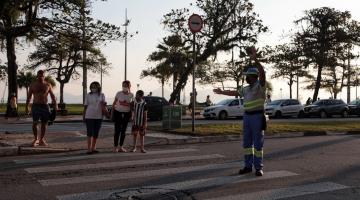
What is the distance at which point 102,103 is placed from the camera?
12.6 m

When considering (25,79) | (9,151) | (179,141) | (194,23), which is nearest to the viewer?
(9,151)

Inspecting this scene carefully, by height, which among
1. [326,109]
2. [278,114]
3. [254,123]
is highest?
[326,109]

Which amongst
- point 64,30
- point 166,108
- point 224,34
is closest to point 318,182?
point 166,108

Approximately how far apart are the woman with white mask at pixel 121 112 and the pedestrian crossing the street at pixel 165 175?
3.06ft

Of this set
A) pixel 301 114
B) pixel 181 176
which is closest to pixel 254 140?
pixel 181 176

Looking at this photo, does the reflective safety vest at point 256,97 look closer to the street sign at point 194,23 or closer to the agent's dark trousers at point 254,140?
the agent's dark trousers at point 254,140

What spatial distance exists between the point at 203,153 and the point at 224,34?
28.3m

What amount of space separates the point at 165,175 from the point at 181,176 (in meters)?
0.29

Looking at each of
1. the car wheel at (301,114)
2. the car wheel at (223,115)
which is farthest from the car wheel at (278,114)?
the car wheel at (223,115)

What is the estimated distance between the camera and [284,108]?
38562mm

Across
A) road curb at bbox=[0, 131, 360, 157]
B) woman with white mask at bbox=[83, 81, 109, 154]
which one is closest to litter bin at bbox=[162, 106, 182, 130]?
road curb at bbox=[0, 131, 360, 157]

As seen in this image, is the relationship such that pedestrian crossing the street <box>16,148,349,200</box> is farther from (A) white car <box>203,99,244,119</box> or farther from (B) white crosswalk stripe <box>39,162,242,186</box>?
(A) white car <box>203,99,244,119</box>

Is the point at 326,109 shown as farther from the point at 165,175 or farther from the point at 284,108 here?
the point at 165,175

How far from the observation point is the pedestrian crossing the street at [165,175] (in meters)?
7.65
